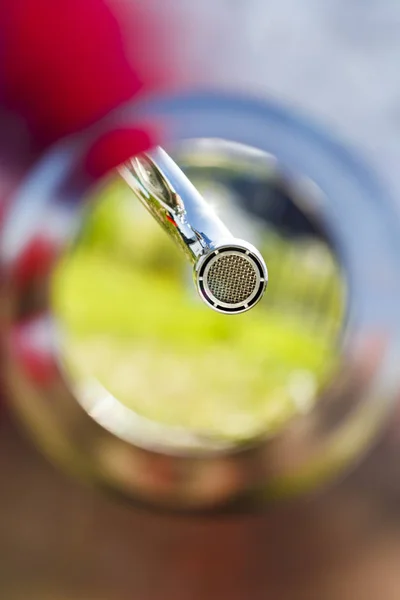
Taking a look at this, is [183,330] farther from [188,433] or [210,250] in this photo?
[210,250]

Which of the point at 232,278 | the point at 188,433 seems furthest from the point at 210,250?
the point at 188,433

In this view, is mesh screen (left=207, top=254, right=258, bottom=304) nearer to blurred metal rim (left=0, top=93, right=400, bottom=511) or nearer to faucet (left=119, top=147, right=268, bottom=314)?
faucet (left=119, top=147, right=268, bottom=314)

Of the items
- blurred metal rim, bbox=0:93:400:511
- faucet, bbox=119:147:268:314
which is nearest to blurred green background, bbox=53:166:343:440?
blurred metal rim, bbox=0:93:400:511

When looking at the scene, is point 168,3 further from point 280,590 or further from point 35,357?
point 280,590

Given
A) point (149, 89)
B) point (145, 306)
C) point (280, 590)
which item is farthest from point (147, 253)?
point (280, 590)

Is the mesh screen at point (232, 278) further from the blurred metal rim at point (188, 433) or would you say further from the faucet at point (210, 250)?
the blurred metal rim at point (188, 433)

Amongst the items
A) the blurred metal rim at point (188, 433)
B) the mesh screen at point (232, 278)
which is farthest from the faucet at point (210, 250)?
the blurred metal rim at point (188, 433)
